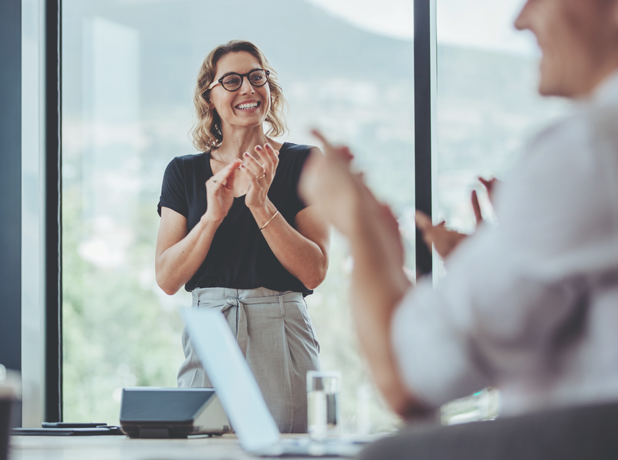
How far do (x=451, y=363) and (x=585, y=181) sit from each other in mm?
226

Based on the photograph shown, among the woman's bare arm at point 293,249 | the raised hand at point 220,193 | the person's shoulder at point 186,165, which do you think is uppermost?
the person's shoulder at point 186,165

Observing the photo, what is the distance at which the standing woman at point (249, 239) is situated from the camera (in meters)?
2.21

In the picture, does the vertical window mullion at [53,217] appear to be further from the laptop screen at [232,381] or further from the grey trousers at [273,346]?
the laptop screen at [232,381]

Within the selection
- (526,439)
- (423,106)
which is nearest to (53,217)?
(423,106)

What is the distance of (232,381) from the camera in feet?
3.68

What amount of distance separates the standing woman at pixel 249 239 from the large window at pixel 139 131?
883mm

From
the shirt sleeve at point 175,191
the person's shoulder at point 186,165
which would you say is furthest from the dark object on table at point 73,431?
the person's shoulder at point 186,165

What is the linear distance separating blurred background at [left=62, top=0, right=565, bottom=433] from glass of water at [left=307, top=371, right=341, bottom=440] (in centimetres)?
175

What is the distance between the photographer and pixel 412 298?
734 mm

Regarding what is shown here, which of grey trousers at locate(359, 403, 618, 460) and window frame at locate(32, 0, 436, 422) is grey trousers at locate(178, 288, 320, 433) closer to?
window frame at locate(32, 0, 436, 422)

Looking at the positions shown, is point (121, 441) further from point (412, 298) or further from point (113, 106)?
point (113, 106)

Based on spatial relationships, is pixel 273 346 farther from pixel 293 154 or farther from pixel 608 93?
pixel 608 93

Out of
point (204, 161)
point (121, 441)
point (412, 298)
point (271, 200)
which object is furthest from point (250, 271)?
point (412, 298)

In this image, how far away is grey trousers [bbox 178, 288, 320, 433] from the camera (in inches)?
85.1
